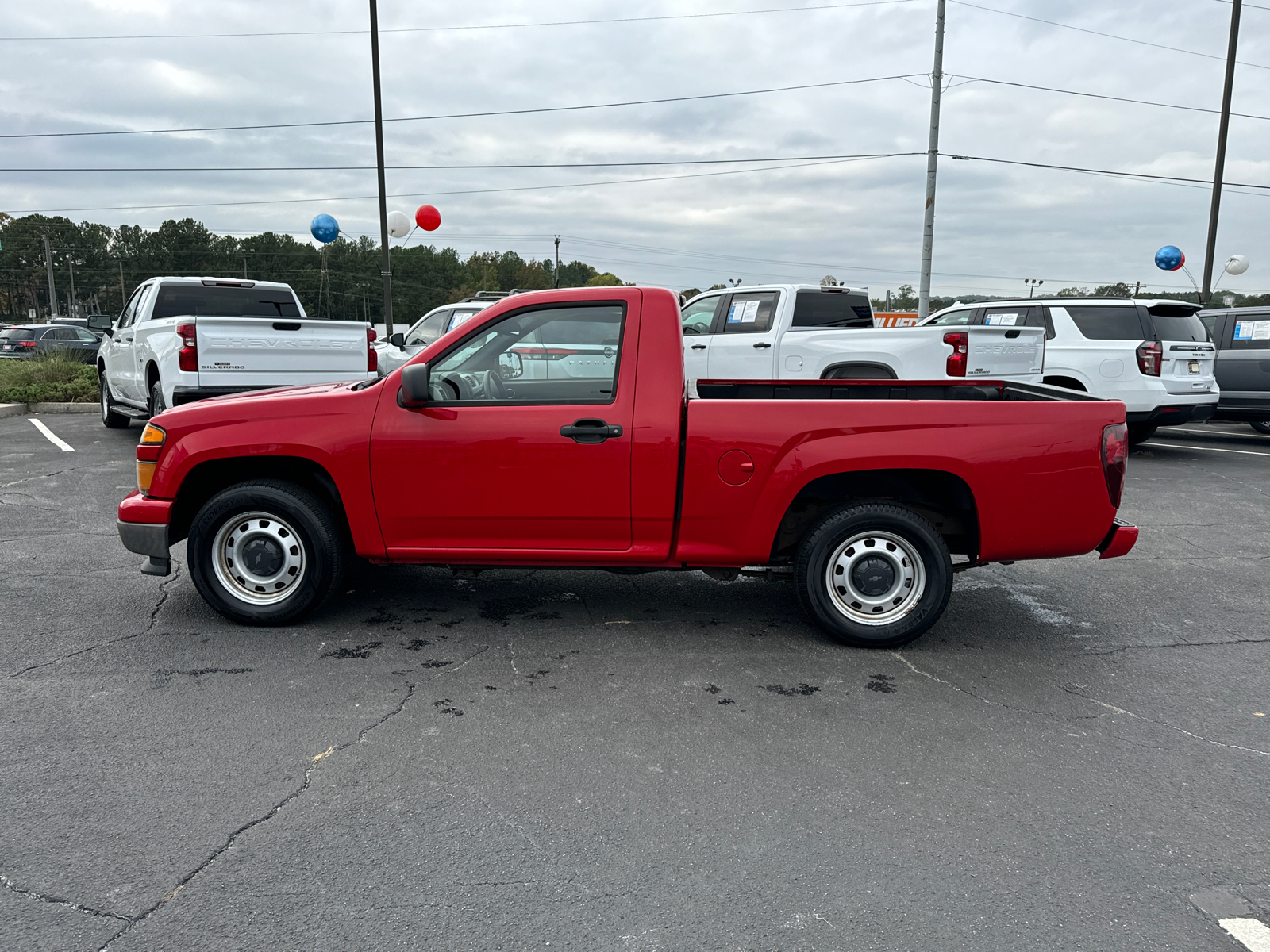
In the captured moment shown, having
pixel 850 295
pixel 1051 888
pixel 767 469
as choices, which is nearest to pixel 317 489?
pixel 767 469

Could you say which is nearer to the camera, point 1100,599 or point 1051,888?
point 1051,888

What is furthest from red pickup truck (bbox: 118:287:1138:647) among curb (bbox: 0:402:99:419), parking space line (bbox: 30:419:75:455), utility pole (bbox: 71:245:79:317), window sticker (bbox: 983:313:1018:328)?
utility pole (bbox: 71:245:79:317)

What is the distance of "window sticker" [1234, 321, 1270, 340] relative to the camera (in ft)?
41.7

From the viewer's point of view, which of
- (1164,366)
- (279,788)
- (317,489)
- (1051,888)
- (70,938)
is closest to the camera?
(70,938)

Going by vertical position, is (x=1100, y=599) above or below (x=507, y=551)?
below

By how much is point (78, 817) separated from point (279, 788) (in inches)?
24.3

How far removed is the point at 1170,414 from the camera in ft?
36.1

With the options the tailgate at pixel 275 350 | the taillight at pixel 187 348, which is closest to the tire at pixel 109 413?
the taillight at pixel 187 348

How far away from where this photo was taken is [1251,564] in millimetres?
6543

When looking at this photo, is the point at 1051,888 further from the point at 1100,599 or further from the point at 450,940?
the point at 1100,599

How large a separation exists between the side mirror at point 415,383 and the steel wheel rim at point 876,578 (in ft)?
7.30

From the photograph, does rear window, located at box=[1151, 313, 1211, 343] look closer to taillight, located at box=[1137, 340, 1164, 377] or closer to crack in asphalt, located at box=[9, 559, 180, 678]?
taillight, located at box=[1137, 340, 1164, 377]

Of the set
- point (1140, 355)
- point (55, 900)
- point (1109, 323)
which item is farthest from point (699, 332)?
point (55, 900)

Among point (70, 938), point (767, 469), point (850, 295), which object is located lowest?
point (70, 938)
